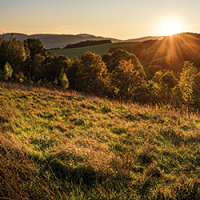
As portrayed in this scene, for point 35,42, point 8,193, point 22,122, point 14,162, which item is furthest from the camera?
point 35,42

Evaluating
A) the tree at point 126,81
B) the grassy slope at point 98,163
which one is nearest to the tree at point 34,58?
the tree at point 126,81

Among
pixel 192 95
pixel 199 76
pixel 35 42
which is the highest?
pixel 35 42

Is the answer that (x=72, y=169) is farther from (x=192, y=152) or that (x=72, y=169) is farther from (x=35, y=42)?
(x=35, y=42)

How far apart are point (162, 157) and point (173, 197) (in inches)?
56.4

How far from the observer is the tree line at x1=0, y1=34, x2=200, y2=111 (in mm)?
28953

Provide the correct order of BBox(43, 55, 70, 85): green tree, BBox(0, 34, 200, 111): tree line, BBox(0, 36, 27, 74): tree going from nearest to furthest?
1. BBox(0, 34, 200, 111): tree line
2. BBox(0, 36, 27, 74): tree
3. BBox(43, 55, 70, 85): green tree

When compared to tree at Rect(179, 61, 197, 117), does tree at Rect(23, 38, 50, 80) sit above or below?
above

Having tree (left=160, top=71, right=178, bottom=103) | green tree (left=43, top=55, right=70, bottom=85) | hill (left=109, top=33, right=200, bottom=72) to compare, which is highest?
hill (left=109, top=33, right=200, bottom=72)

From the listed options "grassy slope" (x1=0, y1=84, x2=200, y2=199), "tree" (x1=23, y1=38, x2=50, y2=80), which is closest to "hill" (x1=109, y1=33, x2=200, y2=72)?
"tree" (x1=23, y1=38, x2=50, y2=80)

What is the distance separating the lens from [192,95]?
28.9m

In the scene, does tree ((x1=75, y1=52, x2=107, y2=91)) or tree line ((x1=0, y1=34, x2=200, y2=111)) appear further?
tree ((x1=75, y1=52, x2=107, y2=91))

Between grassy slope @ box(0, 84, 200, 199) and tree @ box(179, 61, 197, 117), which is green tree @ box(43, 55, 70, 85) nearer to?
tree @ box(179, 61, 197, 117)

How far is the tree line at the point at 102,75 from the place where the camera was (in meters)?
29.0

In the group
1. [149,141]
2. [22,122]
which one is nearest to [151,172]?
[149,141]
